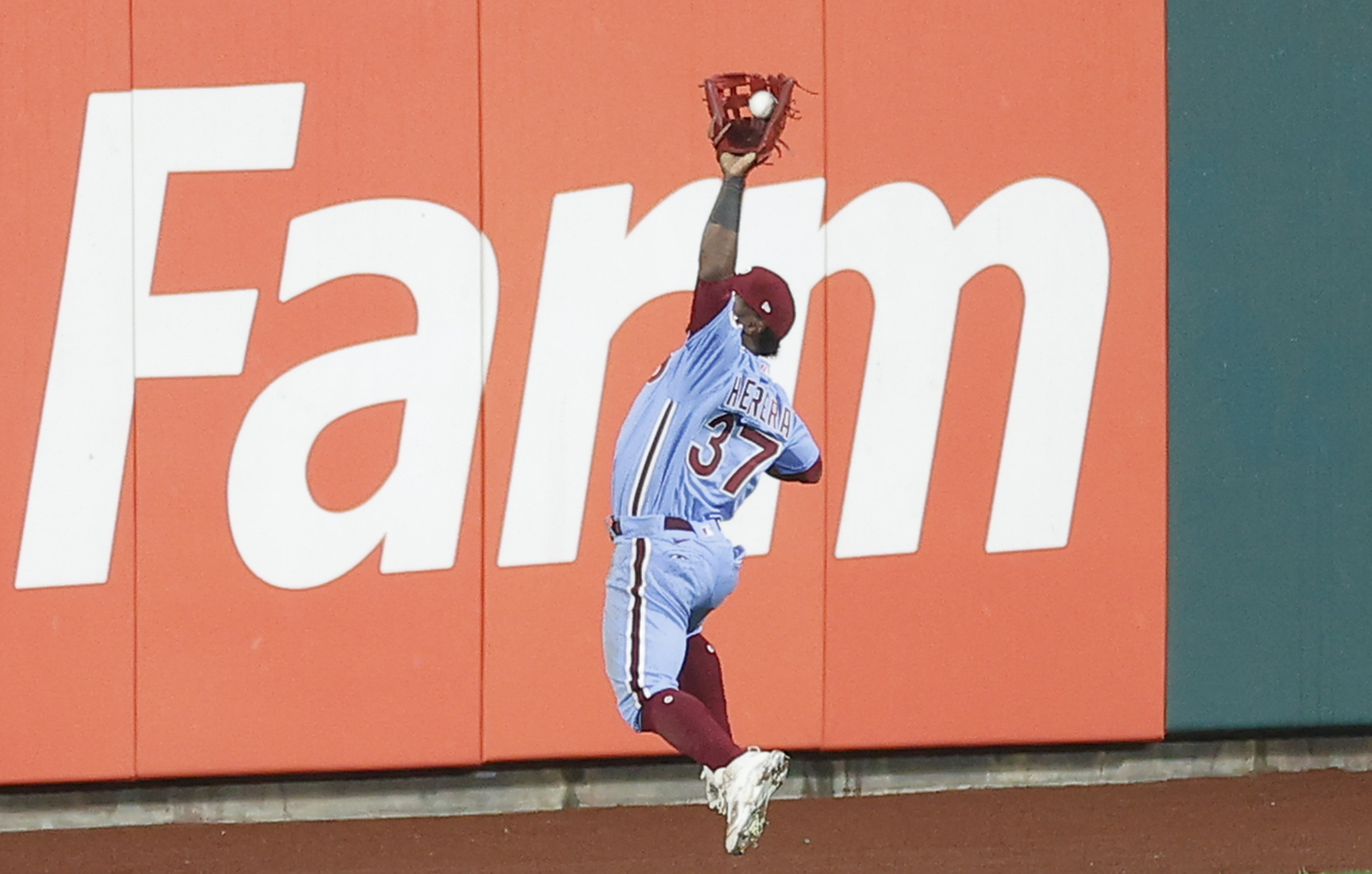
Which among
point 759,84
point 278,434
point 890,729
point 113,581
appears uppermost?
point 759,84

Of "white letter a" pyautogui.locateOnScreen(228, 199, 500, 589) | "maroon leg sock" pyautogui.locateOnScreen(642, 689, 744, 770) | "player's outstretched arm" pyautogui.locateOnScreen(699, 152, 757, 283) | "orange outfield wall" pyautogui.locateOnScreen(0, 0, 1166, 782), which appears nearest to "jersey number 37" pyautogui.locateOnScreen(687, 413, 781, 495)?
"player's outstretched arm" pyautogui.locateOnScreen(699, 152, 757, 283)

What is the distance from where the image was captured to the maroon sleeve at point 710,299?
486cm

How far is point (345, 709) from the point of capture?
6.79 meters

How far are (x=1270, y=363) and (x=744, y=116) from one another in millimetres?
2955

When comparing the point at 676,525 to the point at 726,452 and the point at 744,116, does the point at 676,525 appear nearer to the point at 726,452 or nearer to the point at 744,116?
the point at 726,452

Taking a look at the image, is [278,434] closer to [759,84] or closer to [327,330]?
[327,330]

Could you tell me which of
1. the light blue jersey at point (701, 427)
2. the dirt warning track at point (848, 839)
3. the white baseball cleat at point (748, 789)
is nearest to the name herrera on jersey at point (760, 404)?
the light blue jersey at point (701, 427)

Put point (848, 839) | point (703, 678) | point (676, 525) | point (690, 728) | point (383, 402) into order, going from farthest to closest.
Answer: point (383, 402) < point (848, 839) < point (703, 678) < point (676, 525) < point (690, 728)

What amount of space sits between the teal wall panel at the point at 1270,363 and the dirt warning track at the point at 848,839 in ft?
1.54

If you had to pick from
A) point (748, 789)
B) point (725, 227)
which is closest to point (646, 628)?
point (748, 789)

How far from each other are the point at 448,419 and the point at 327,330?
484mm

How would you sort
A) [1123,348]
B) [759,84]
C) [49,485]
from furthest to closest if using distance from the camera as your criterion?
[1123,348] → [49,485] → [759,84]

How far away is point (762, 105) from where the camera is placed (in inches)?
191

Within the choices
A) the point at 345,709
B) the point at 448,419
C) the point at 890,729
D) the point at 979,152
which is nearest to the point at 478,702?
the point at 345,709
